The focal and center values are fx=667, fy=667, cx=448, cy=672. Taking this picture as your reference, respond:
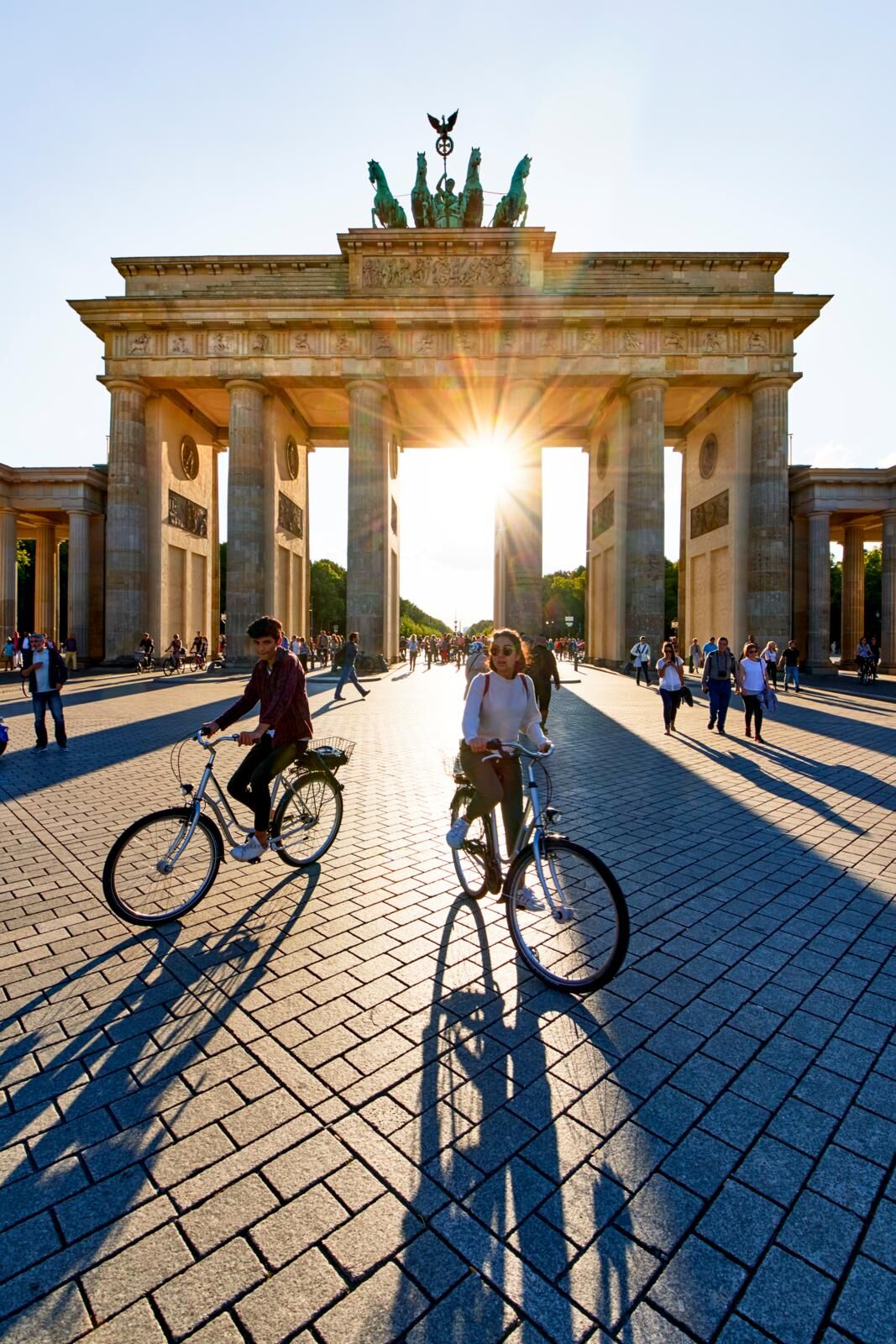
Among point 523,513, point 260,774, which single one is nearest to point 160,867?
point 260,774

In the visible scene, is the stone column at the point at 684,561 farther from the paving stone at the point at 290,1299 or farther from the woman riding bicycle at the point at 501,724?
the paving stone at the point at 290,1299

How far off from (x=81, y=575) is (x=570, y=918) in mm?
32851

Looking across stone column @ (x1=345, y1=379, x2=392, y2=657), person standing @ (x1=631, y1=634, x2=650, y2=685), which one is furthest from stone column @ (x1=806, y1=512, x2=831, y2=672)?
stone column @ (x1=345, y1=379, x2=392, y2=657)

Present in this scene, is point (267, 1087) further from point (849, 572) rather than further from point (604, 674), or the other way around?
point (849, 572)

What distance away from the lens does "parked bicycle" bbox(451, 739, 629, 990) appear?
3258 millimetres

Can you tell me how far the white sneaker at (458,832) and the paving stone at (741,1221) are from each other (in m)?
2.22

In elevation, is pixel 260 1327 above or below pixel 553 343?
below

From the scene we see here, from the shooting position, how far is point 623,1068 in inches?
105

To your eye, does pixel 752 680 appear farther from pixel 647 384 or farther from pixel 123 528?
pixel 123 528

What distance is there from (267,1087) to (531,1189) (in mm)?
1067

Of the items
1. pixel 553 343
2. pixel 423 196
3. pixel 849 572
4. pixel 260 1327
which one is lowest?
pixel 260 1327

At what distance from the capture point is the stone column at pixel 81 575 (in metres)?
30.2

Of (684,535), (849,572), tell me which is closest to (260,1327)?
(684,535)

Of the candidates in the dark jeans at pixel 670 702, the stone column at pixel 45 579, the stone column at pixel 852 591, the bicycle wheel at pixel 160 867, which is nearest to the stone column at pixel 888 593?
the stone column at pixel 852 591
